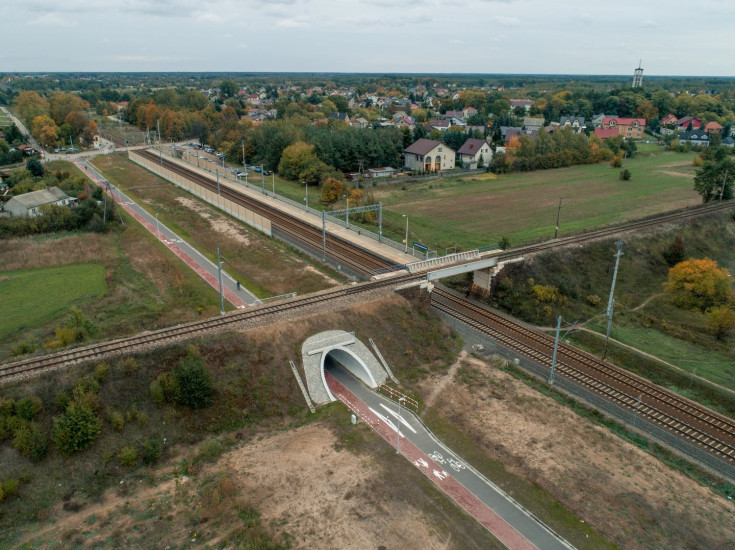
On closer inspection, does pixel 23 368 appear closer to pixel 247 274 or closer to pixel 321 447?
Answer: pixel 321 447

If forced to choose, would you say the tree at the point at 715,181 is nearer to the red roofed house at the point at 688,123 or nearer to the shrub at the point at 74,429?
the shrub at the point at 74,429

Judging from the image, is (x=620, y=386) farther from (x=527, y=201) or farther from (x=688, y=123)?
(x=688, y=123)

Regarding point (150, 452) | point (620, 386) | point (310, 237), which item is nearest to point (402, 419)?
point (150, 452)

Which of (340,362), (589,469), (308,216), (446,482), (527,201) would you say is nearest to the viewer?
(446,482)

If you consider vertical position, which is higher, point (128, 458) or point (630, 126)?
point (630, 126)

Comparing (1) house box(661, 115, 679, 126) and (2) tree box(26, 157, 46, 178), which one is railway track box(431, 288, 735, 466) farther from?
(1) house box(661, 115, 679, 126)

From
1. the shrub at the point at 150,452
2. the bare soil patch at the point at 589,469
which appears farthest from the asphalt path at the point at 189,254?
the bare soil patch at the point at 589,469
